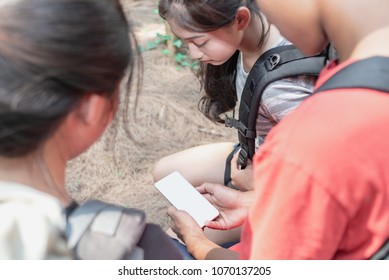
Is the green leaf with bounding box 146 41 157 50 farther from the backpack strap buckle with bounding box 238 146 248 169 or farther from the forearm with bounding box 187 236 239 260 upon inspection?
the forearm with bounding box 187 236 239 260

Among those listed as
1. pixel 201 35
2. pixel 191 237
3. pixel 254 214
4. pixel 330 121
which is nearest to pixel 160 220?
pixel 191 237

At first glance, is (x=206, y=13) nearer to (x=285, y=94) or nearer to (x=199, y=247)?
(x=285, y=94)

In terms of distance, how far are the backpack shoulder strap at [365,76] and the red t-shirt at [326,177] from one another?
0.04 ft

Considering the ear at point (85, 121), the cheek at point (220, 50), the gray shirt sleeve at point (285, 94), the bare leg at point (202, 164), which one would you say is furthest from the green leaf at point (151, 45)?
the ear at point (85, 121)

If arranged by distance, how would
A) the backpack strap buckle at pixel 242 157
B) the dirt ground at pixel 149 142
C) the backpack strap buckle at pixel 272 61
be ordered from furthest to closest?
the dirt ground at pixel 149 142 < the backpack strap buckle at pixel 242 157 < the backpack strap buckle at pixel 272 61

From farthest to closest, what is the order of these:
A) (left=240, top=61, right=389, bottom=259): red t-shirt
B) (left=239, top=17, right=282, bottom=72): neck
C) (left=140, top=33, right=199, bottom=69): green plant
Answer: (left=140, top=33, right=199, bottom=69): green plant, (left=239, top=17, right=282, bottom=72): neck, (left=240, top=61, right=389, bottom=259): red t-shirt

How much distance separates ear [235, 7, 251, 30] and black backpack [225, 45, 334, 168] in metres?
0.12

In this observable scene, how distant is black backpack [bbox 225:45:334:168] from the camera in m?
1.51

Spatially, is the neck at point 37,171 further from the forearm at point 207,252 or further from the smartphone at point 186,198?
the smartphone at point 186,198

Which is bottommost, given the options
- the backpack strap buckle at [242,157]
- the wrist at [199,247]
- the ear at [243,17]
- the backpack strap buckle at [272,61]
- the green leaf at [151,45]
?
the green leaf at [151,45]

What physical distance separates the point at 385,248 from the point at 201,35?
0.99 meters

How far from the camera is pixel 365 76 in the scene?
0.83 meters

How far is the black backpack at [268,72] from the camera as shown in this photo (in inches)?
59.6

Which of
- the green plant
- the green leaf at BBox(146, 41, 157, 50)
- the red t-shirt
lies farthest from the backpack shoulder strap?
the green leaf at BBox(146, 41, 157, 50)
